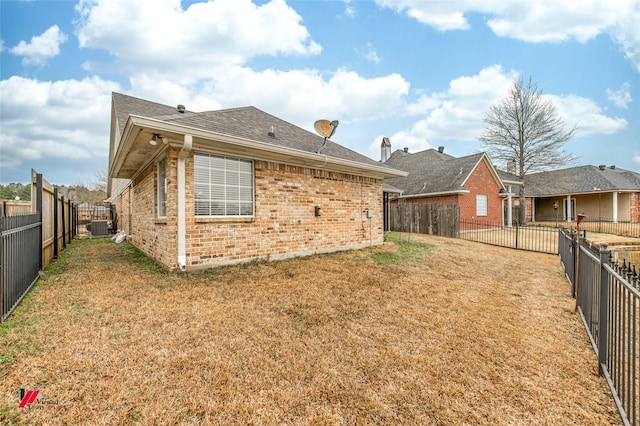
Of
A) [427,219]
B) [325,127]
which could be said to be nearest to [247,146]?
[325,127]

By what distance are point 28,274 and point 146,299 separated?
2.25 meters

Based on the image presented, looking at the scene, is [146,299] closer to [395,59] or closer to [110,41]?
[110,41]

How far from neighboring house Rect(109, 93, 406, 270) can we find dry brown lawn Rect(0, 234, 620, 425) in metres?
1.10

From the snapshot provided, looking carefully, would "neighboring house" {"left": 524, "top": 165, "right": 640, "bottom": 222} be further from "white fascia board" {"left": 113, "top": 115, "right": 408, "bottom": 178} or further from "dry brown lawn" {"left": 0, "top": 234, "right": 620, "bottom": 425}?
"dry brown lawn" {"left": 0, "top": 234, "right": 620, "bottom": 425}

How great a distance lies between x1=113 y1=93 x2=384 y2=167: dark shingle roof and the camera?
256 inches

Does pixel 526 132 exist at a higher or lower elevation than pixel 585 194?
higher

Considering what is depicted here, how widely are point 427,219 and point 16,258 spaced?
15529 millimetres

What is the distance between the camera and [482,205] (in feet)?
62.4

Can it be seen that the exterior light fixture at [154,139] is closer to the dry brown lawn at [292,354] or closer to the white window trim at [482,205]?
the dry brown lawn at [292,354]

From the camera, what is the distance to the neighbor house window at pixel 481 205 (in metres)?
18.7

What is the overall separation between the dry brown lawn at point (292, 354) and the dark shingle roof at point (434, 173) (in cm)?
1326

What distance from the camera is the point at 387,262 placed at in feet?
24.8

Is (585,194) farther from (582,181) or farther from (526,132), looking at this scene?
(526,132)

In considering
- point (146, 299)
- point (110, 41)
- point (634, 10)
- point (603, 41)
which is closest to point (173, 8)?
point (110, 41)
